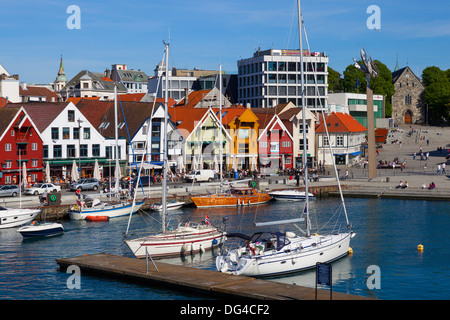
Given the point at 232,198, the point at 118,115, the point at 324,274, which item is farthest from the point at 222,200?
the point at 324,274

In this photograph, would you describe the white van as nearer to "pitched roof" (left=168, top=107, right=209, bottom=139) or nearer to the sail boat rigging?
the sail boat rigging

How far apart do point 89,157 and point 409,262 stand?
51108 millimetres

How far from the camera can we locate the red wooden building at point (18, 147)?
76.7 m

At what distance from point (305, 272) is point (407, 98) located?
14332cm

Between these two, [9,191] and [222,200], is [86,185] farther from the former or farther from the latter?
[222,200]

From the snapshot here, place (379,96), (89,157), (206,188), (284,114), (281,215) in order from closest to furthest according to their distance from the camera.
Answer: (281,215) < (206,188) < (89,157) < (284,114) < (379,96)

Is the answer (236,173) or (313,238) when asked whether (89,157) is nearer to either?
(236,173)

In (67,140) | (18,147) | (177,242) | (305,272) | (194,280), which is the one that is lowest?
(305,272)

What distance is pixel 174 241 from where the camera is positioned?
44812mm

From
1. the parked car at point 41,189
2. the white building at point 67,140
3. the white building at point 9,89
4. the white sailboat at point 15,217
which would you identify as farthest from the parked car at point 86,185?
the white building at point 9,89


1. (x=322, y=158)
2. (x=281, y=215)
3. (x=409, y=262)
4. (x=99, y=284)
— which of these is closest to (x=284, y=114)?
(x=322, y=158)

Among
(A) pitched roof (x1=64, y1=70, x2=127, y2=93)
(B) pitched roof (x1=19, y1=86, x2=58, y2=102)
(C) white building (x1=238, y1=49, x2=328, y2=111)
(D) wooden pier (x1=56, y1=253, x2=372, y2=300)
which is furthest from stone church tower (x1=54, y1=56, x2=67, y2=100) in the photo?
(D) wooden pier (x1=56, y1=253, x2=372, y2=300)

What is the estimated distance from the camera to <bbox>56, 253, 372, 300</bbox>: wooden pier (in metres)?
32.0
